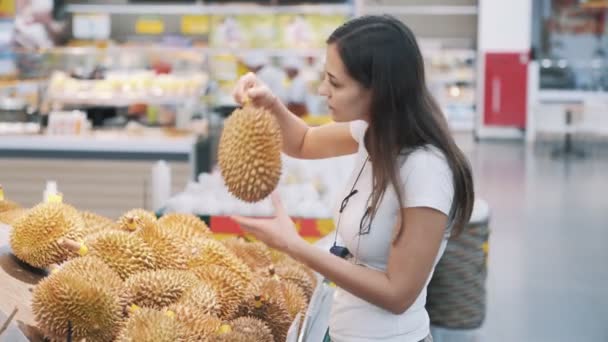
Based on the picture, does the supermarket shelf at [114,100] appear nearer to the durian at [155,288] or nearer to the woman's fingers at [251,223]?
the durian at [155,288]

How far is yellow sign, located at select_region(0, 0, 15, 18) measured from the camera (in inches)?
312

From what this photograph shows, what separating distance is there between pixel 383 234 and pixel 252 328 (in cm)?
33

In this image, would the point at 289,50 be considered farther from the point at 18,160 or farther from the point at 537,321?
the point at 537,321

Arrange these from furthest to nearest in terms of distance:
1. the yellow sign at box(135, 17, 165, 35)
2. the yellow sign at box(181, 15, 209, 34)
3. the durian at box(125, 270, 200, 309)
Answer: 1. the yellow sign at box(135, 17, 165, 35)
2. the yellow sign at box(181, 15, 209, 34)
3. the durian at box(125, 270, 200, 309)

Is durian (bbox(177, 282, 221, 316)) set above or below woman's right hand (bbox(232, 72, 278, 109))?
below

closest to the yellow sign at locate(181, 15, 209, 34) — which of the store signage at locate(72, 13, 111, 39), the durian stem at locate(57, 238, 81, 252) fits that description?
the store signage at locate(72, 13, 111, 39)

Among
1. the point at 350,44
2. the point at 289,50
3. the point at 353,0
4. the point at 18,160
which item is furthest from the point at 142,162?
the point at 350,44

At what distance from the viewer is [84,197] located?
6309 millimetres

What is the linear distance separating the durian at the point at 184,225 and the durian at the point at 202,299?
297mm

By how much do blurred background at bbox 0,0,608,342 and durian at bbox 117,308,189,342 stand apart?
2580 mm

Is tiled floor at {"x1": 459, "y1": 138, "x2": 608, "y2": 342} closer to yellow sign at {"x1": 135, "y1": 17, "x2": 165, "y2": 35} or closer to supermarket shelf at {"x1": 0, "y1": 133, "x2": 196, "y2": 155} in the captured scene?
supermarket shelf at {"x1": 0, "y1": 133, "x2": 196, "y2": 155}

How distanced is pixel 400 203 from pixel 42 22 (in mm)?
7355

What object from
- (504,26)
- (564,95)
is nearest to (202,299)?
(504,26)

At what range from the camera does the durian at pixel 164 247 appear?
1975 millimetres
